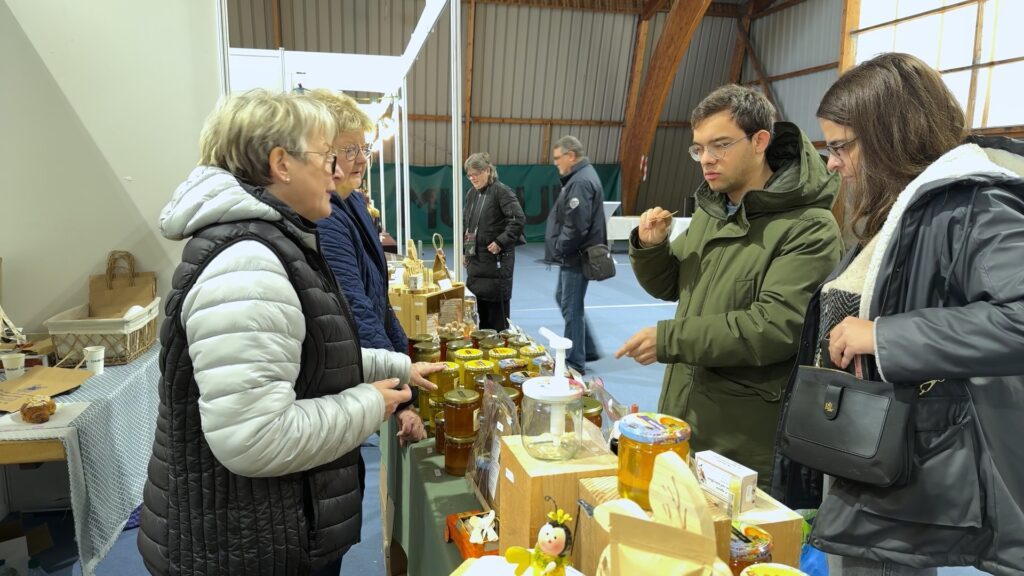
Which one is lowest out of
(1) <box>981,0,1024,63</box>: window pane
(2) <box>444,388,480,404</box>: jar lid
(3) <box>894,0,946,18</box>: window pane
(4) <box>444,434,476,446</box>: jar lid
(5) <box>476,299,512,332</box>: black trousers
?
(5) <box>476,299,512,332</box>: black trousers

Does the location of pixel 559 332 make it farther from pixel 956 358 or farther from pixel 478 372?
pixel 956 358

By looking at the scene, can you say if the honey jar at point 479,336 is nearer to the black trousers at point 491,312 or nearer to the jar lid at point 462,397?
the jar lid at point 462,397

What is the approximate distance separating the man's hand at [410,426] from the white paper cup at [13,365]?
65.6 inches

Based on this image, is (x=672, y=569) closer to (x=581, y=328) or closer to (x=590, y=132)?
(x=581, y=328)

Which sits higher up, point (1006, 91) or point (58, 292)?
point (1006, 91)

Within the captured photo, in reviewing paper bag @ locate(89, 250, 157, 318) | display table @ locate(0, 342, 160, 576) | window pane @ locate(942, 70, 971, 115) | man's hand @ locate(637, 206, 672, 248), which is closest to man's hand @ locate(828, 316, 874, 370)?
man's hand @ locate(637, 206, 672, 248)

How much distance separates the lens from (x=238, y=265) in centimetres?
105

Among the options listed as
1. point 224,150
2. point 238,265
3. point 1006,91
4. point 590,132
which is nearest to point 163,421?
point 238,265

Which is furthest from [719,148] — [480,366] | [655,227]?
[480,366]

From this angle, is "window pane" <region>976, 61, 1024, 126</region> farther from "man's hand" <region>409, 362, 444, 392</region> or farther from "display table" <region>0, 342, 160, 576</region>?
"display table" <region>0, 342, 160, 576</region>

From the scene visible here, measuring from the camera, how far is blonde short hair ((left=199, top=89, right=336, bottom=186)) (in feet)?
3.83

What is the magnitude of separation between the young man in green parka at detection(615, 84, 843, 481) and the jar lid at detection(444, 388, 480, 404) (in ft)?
1.25

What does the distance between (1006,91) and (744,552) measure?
38.3 ft

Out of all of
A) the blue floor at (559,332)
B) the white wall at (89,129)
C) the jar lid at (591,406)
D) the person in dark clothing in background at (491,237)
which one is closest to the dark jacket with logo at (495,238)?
the person in dark clothing in background at (491,237)
